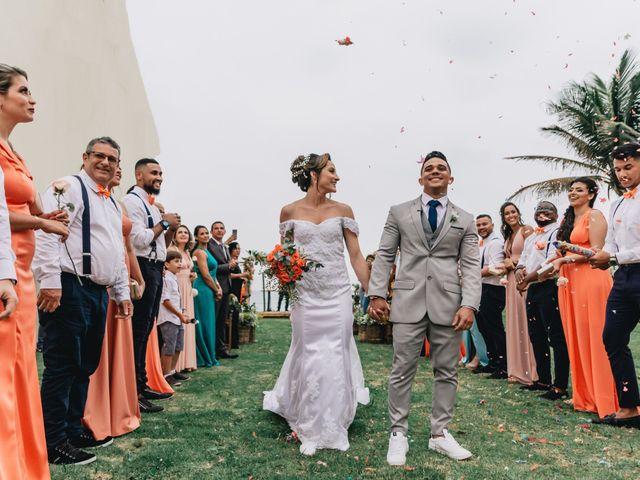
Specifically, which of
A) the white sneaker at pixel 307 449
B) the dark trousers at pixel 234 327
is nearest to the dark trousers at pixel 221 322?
the dark trousers at pixel 234 327

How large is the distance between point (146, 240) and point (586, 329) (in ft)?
15.9

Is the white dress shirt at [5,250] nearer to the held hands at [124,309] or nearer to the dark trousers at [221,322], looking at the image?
the held hands at [124,309]

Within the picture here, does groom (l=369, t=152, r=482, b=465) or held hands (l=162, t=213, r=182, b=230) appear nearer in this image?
groom (l=369, t=152, r=482, b=465)

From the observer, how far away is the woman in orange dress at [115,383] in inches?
177

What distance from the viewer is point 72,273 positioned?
12.8 ft

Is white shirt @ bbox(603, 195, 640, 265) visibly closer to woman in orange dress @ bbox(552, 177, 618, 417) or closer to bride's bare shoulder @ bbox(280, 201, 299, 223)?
woman in orange dress @ bbox(552, 177, 618, 417)

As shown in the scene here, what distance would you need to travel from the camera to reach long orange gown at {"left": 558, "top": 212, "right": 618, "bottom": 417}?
534 centimetres

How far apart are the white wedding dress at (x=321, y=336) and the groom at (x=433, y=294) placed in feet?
1.92

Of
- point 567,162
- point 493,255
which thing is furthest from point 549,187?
point 493,255

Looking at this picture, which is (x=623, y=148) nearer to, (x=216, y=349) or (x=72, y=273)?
(x=72, y=273)

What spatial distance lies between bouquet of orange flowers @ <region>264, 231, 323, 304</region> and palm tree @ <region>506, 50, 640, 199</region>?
20.7 metres

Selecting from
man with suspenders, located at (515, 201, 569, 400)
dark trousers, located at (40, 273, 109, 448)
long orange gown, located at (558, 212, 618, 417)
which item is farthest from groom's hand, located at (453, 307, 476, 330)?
dark trousers, located at (40, 273, 109, 448)

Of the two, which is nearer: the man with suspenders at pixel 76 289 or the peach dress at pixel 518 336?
the man with suspenders at pixel 76 289

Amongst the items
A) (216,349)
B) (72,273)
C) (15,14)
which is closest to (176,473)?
(72,273)
